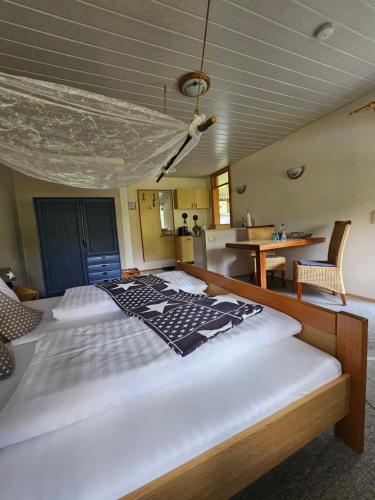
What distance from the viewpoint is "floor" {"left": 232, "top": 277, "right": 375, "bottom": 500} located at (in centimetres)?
81

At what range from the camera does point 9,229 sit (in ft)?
9.75

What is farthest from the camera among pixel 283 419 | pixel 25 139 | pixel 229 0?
pixel 25 139

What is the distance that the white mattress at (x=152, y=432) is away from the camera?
20.6 inches

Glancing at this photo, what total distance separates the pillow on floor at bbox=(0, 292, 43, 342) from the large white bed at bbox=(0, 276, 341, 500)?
165mm

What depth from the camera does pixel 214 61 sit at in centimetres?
178

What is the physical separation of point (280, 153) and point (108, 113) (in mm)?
3172

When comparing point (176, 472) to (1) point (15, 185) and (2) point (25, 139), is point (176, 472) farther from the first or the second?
(1) point (15, 185)

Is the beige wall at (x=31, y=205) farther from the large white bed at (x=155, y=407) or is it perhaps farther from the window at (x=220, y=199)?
the window at (x=220, y=199)

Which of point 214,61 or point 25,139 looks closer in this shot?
point 25,139

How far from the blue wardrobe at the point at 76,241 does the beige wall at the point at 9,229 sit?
332mm

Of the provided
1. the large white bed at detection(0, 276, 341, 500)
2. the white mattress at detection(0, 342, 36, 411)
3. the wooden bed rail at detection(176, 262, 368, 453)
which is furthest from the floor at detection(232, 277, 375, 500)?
the white mattress at detection(0, 342, 36, 411)

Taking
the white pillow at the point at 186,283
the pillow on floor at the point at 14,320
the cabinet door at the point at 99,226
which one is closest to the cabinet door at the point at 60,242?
the cabinet door at the point at 99,226

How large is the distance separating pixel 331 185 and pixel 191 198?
335 cm

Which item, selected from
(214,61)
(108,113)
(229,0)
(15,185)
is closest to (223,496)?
(108,113)
